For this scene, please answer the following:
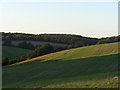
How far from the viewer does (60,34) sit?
143 m

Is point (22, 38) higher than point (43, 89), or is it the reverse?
point (22, 38)

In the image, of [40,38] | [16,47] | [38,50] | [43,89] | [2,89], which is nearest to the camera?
[43,89]

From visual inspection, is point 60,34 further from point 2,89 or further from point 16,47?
point 2,89

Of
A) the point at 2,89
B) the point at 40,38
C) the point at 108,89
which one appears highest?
the point at 40,38

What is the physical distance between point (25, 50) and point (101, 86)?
102785mm

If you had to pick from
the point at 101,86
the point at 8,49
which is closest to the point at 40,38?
the point at 8,49

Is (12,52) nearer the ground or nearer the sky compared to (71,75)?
nearer the sky

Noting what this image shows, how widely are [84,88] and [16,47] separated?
10912 cm

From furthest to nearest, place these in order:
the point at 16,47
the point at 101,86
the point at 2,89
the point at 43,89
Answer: the point at 16,47
the point at 2,89
the point at 43,89
the point at 101,86

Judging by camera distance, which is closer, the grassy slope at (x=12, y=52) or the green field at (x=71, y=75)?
the green field at (x=71, y=75)

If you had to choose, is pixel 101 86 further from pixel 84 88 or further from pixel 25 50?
pixel 25 50

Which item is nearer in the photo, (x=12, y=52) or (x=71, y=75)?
(x=71, y=75)

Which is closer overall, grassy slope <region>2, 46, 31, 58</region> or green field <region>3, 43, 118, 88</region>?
green field <region>3, 43, 118, 88</region>

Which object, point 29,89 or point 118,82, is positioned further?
point 29,89
